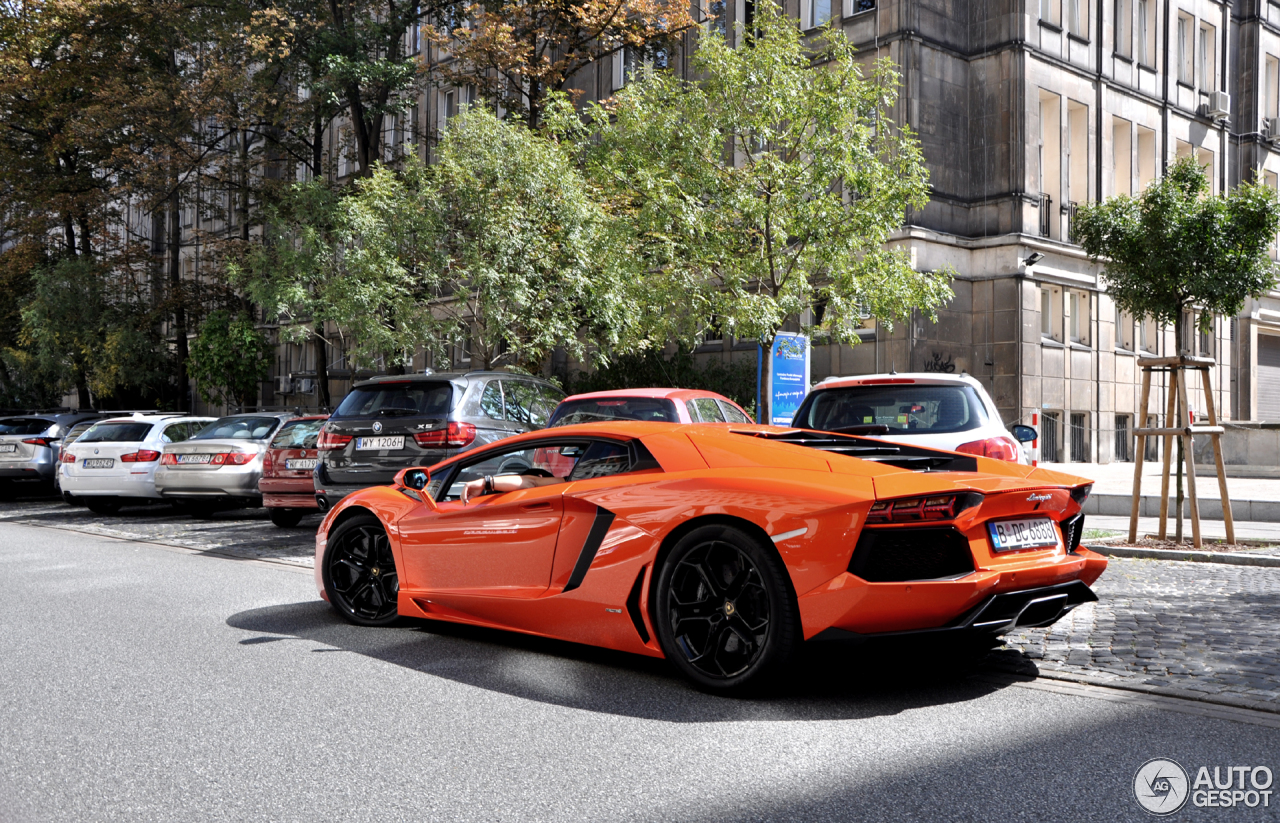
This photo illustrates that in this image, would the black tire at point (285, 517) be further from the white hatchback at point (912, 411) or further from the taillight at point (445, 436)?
the white hatchback at point (912, 411)

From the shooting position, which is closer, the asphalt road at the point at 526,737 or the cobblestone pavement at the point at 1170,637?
the asphalt road at the point at 526,737

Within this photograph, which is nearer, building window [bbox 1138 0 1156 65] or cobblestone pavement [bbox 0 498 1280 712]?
cobblestone pavement [bbox 0 498 1280 712]

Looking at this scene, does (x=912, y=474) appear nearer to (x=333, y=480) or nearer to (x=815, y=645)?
(x=815, y=645)

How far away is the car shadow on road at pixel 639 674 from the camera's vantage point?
16.2ft

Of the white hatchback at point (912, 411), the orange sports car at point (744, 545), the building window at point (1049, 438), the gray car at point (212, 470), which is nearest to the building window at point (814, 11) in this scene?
the building window at point (1049, 438)

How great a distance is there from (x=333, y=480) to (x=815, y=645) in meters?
7.79

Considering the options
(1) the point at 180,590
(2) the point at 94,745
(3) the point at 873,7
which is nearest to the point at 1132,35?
(3) the point at 873,7

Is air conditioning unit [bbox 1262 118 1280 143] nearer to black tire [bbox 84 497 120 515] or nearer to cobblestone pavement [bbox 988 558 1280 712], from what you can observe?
cobblestone pavement [bbox 988 558 1280 712]

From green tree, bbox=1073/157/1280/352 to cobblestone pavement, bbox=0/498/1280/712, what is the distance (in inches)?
437

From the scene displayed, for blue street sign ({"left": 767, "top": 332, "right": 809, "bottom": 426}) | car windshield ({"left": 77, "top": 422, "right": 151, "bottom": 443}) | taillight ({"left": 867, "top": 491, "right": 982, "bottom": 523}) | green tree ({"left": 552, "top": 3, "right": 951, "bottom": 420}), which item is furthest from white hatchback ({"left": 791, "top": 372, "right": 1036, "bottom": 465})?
car windshield ({"left": 77, "top": 422, "right": 151, "bottom": 443})

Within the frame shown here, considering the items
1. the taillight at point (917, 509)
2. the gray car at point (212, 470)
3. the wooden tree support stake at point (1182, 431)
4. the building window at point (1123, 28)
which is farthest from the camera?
the building window at point (1123, 28)

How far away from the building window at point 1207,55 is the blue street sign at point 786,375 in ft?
83.6

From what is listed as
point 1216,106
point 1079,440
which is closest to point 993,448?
point 1079,440

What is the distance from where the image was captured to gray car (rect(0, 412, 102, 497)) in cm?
2043
